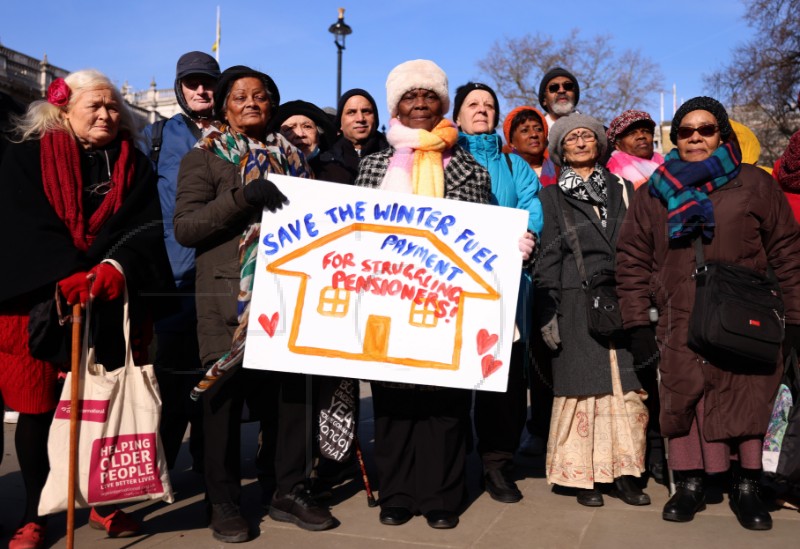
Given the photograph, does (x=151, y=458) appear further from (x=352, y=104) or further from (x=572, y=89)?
(x=572, y=89)

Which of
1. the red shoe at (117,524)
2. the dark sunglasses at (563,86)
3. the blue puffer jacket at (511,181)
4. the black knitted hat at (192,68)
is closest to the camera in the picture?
the red shoe at (117,524)

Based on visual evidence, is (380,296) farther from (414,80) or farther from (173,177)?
Result: (173,177)

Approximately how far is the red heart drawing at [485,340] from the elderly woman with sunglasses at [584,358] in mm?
570

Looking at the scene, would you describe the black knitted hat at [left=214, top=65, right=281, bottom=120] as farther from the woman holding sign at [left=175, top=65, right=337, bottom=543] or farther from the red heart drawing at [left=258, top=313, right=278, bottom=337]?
the red heart drawing at [left=258, top=313, right=278, bottom=337]

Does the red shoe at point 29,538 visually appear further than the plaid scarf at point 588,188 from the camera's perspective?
No

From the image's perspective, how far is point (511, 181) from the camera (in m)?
4.41

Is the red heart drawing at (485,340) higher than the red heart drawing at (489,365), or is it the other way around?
the red heart drawing at (485,340)

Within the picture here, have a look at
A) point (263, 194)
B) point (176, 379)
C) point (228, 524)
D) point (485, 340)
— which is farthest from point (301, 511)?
point (263, 194)

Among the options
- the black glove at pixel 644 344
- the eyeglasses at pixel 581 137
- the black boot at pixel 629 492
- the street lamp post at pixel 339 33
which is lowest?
the black boot at pixel 629 492

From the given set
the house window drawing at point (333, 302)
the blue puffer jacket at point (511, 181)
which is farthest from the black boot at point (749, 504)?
the house window drawing at point (333, 302)

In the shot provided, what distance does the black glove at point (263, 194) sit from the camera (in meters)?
3.55

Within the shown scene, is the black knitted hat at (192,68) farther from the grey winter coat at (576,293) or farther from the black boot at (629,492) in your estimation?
the black boot at (629,492)

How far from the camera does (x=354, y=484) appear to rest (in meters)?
4.76

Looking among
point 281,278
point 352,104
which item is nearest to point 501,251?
point 281,278
